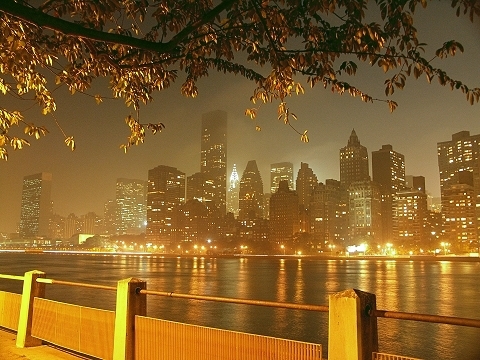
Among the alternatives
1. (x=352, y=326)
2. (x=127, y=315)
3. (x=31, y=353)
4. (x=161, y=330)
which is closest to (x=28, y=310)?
(x=31, y=353)

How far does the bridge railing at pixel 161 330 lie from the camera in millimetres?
4703

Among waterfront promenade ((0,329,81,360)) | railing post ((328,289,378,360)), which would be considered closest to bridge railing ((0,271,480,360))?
railing post ((328,289,378,360))

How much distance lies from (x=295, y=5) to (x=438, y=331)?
1943cm

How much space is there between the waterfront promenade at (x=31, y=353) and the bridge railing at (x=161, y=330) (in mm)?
202

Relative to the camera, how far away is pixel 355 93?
847 cm

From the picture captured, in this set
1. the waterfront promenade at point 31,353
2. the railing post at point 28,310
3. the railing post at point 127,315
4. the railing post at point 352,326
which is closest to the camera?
the railing post at point 352,326

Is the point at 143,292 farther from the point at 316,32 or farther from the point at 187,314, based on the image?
the point at 187,314

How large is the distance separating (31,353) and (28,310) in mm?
1104

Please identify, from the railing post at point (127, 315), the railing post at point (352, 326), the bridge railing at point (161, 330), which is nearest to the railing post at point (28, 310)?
the bridge railing at point (161, 330)

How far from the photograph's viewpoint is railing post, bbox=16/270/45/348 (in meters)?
9.25

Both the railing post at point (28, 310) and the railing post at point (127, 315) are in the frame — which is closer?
the railing post at point (127, 315)

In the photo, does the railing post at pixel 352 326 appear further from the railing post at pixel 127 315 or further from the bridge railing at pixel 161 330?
the railing post at pixel 127 315

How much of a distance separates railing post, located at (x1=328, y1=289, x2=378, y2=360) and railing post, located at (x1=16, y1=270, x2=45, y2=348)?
7.00 m

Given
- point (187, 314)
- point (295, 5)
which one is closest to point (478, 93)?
point (295, 5)
